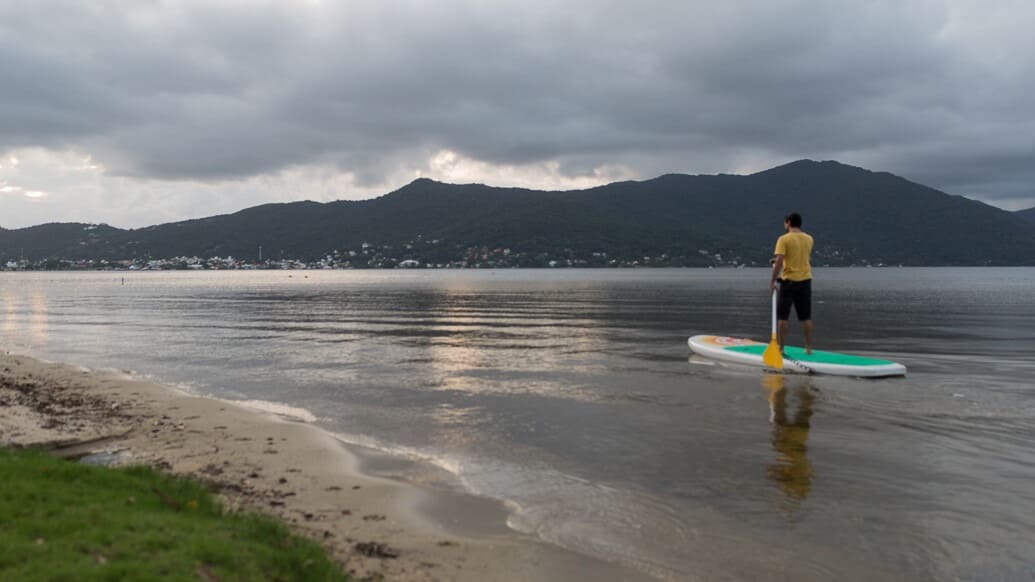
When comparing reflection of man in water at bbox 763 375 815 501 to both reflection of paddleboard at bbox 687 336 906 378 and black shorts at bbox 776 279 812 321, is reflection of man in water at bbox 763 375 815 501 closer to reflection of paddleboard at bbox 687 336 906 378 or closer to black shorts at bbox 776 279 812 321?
reflection of paddleboard at bbox 687 336 906 378

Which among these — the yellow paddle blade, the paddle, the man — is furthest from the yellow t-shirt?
the yellow paddle blade

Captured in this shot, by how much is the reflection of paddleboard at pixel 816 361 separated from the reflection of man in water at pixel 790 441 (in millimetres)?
1701

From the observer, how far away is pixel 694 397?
47.6ft

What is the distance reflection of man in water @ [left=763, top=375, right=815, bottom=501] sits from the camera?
28.3 ft

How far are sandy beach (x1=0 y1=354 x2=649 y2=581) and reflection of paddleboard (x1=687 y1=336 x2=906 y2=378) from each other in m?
12.0

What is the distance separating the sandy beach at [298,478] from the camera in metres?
6.43

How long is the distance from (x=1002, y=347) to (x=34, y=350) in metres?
36.1

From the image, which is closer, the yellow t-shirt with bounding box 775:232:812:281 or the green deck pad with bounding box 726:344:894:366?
the green deck pad with bounding box 726:344:894:366

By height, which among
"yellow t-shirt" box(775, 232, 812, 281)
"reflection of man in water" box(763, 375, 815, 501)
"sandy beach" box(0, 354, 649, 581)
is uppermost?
"yellow t-shirt" box(775, 232, 812, 281)

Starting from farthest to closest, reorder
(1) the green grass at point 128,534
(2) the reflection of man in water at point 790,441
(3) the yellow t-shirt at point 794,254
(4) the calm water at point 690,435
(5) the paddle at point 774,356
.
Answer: (5) the paddle at point 774,356 → (3) the yellow t-shirt at point 794,254 → (2) the reflection of man in water at point 790,441 → (4) the calm water at point 690,435 → (1) the green grass at point 128,534

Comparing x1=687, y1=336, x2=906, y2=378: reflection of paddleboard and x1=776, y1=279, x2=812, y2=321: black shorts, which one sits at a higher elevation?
x1=776, y1=279, x2=812, y2=321: black shorts

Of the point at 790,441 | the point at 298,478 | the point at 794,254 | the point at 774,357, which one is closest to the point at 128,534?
the point at 298,478

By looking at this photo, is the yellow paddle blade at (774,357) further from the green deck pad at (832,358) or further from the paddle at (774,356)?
the green deck pad at (832,358)

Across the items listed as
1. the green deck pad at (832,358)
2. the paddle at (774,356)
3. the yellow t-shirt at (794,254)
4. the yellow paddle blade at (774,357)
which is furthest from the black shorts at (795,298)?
the green deck pad at (832,358)
